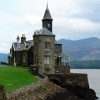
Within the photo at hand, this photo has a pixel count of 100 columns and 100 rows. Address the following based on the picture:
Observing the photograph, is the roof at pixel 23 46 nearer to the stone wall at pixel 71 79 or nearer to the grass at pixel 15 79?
the grass at pixel 15 79

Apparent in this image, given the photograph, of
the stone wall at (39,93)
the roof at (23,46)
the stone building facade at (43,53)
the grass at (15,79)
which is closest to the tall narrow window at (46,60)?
the stone building facade at (43,53)

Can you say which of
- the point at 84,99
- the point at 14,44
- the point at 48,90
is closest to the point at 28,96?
the point at 48,90

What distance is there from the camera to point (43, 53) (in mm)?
96625

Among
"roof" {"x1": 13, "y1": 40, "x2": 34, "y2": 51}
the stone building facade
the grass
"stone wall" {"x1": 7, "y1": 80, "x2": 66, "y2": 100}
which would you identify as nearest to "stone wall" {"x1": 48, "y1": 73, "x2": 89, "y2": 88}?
the stone building facade

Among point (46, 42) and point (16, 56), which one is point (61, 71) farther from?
point (16, 56)

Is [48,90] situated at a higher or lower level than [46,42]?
lower

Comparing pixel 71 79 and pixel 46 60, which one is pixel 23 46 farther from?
pixel 71 79

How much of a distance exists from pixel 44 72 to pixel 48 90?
2315 centimetres

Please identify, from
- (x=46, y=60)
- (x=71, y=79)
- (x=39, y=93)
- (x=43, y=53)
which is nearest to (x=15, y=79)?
(x=39, y=93)

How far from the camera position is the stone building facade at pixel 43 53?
9600 cm

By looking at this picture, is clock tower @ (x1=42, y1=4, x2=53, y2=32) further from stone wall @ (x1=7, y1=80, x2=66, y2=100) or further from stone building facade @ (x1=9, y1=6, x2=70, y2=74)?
stone wall @ (x1=7, y1=80, x2=66, y2=100)

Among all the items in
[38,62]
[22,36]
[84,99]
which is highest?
[22,36]

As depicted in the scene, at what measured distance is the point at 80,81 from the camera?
308 ft

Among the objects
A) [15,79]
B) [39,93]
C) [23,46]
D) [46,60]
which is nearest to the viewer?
[39,93]
